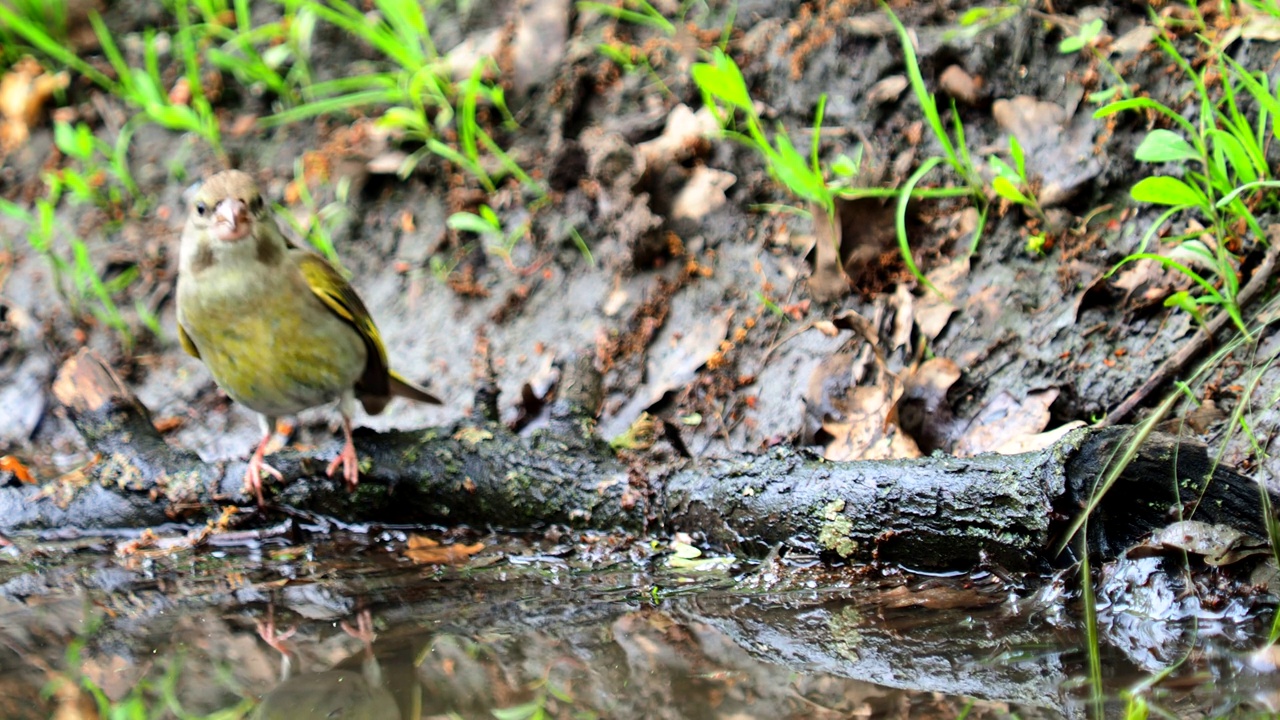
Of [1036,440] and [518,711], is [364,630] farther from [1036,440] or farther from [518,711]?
[1036,440]

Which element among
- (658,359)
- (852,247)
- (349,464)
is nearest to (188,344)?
(349,464)

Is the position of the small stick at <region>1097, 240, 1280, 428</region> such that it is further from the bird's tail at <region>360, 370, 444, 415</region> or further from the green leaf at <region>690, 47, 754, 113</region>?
the bird's tail at <region>360, 370, 444, 415</region>

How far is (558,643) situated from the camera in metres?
2.57

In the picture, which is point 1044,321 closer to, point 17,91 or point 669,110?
point 669,110

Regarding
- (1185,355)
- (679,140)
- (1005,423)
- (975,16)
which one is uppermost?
(975,16)

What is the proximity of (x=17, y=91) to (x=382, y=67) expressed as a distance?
2.13 metres

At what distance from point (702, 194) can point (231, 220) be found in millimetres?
1857

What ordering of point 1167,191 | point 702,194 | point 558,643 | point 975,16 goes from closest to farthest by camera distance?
point 558,643, point 1167,191, point 975,16, point 702,194

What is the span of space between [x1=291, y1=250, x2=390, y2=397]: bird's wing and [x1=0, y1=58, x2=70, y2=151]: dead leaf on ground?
3.00 meters

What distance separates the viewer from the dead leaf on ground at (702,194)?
14.4ft

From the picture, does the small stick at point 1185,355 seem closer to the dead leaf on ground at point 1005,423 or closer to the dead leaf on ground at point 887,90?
the dead leaf on ground at point 1005,423

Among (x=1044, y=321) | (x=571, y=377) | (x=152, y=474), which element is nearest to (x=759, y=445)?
(x=571, y=377)

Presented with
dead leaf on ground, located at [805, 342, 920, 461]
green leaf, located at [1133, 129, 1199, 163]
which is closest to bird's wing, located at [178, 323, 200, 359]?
dead leaf on ground, located at [805, 342, 920, 461]

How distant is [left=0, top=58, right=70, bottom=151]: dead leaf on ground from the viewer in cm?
588
